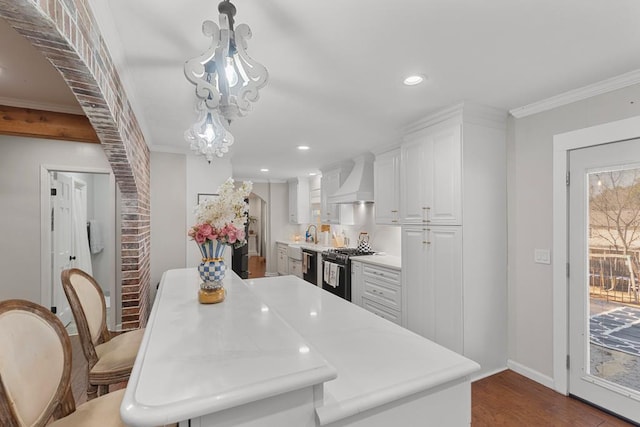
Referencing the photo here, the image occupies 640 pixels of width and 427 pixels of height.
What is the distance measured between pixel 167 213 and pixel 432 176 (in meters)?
3.49

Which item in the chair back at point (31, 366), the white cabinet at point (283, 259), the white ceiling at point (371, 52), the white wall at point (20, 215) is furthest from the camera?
the white cabinet at point (283, 259)

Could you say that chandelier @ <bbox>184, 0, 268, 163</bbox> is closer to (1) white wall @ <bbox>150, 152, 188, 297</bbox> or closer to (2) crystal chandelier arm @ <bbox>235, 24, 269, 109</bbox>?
(2) crystal chandelier arm @ <bbox>235, 24, 269, 109</bbox>

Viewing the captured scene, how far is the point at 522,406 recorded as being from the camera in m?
2.29

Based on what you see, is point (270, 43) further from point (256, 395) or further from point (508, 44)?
point (256, 395)

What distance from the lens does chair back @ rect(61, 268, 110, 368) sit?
1.50 m

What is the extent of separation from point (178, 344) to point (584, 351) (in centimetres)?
290

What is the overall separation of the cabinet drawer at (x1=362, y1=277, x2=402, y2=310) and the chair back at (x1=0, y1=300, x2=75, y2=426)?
289 centimetres

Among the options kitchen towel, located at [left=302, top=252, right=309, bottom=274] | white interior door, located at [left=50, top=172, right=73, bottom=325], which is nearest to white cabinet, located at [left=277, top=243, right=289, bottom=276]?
kitchen towel, located at [left=302, top=252, right=309, bottom=274]

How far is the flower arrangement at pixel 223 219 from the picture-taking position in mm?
1514

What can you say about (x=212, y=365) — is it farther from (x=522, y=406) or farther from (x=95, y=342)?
(x=522, y=406)

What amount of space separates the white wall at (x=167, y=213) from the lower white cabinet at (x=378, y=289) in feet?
8.05

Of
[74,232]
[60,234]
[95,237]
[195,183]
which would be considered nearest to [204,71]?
[195,183]

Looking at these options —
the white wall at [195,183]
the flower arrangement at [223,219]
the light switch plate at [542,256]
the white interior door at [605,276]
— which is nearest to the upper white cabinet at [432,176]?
the light switch plate at [542,256]

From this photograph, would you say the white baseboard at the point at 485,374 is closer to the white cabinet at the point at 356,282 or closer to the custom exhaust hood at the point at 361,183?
the white cabinet at the point at 356,282
